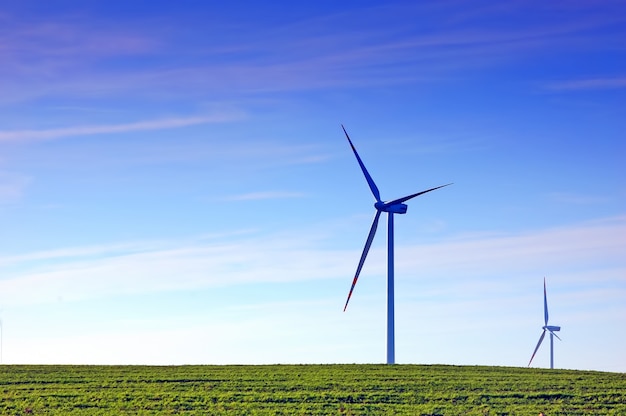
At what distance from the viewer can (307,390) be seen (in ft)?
166

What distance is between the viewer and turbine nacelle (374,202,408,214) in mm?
64756

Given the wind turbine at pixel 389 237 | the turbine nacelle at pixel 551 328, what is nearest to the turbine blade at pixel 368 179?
the wind turbine at pixel 389 237

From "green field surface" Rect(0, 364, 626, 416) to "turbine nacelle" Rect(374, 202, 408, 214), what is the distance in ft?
35.2

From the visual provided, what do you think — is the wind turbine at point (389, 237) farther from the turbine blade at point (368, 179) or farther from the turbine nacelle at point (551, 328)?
the turbine nacelle at point (551, 328)

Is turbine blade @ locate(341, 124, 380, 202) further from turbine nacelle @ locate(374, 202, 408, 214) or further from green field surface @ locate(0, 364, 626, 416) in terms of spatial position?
green field surface @ locate(0, 364, 626, 416)

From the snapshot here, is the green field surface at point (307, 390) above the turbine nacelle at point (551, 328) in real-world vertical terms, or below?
below

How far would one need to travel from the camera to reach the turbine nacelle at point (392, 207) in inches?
2549

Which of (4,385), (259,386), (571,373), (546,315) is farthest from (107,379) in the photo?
(546,315)

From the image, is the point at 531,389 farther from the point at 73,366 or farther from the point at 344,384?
the point at 73,366

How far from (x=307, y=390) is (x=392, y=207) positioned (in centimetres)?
1834

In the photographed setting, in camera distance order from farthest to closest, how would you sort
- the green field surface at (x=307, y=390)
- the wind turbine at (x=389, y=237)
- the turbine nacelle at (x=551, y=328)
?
the turbine nacelle at (x=551, y=328)
the wind turbine at (x=389, y=237)
the green field surface at (x=307, y=390)

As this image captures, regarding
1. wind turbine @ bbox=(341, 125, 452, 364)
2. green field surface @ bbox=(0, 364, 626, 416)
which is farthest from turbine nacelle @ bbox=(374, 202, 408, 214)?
green field surface @ bbox=(0, 364, 626, 416)

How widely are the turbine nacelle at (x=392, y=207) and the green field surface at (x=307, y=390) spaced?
1074cm

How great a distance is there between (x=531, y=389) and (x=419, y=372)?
8409 millimetres
